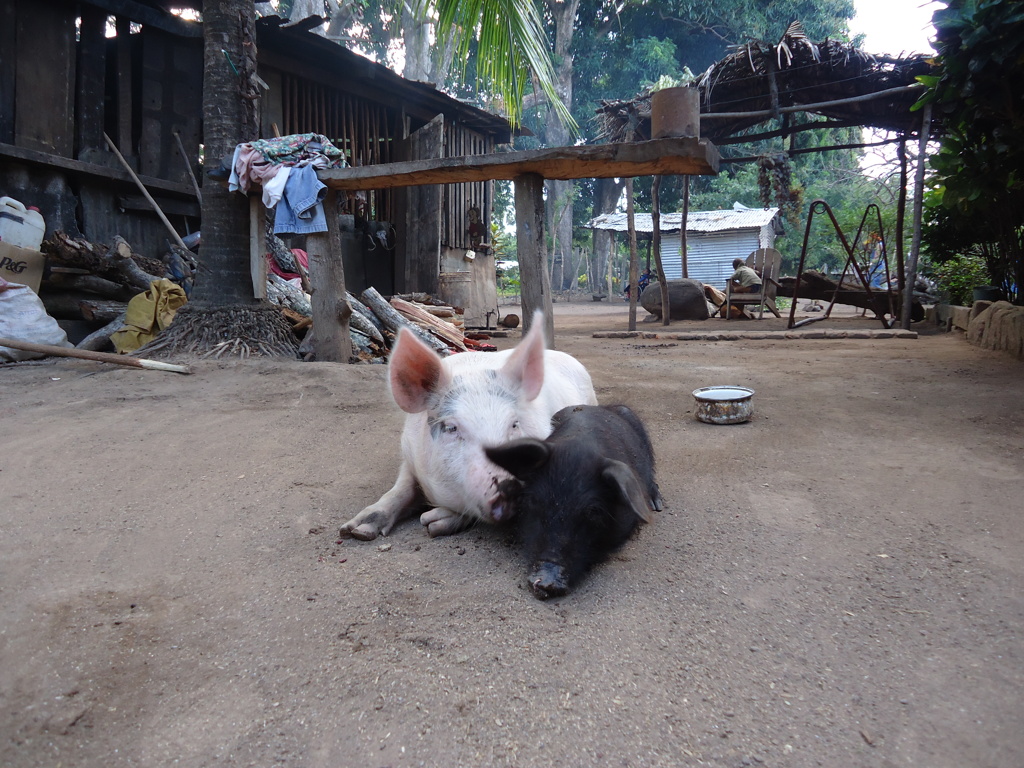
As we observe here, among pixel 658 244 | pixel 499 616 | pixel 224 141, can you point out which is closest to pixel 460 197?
pixel 658 244

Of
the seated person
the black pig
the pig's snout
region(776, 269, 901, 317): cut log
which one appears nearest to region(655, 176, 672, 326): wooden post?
region(776, 269, 901, 317): cut log

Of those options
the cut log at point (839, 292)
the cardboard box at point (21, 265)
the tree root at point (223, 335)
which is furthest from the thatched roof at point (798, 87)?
the cardboard box at point (21, 265)

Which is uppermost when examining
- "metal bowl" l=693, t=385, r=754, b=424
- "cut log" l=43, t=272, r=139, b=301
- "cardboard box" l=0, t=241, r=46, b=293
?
"cardboard box" l=0, t=241, r=46, b=293

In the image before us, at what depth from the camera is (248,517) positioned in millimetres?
2803

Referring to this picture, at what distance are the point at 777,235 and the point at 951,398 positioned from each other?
82.6 ft

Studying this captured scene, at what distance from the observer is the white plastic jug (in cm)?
671

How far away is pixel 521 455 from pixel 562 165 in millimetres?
3317

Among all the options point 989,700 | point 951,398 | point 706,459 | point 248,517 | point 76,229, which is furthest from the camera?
point 76,229

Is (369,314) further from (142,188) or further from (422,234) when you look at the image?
(422,234)

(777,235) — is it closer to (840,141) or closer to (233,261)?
(840,141)

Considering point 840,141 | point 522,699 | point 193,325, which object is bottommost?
point 522,699

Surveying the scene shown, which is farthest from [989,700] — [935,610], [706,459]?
[706,459]

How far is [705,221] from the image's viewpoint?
83.1 ft

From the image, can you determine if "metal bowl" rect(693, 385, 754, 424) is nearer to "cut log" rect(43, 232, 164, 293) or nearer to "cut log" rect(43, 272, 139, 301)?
"cut log" rect(43, 232, 164, 293)
